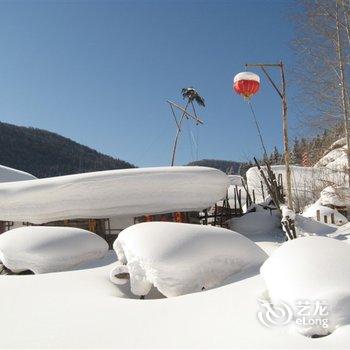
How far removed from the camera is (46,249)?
309 inches

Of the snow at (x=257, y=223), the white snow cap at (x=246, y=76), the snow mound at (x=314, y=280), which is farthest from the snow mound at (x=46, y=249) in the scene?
the snow at (x=257, y=223)

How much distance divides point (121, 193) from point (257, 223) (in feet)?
17.3

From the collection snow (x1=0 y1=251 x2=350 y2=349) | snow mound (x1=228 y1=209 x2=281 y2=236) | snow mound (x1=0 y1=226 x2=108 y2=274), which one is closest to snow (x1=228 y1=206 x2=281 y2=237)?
snow mound (x1=228 y1=209 x2=281 y2=236)

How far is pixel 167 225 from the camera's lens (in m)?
6.31

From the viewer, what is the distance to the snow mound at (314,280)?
9.97 ft

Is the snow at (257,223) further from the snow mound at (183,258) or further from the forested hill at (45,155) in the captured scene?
the forested hill at (45,155)

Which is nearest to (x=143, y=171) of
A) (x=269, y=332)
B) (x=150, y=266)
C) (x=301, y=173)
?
(x=150, y=266)

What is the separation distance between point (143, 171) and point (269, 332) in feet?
30.1

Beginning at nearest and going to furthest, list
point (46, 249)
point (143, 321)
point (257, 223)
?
point (143, 321)
point (46, 249)
point (257, 223)

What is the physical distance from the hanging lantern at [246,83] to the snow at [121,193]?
106 inches

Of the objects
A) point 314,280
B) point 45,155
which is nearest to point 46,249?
point 314,280

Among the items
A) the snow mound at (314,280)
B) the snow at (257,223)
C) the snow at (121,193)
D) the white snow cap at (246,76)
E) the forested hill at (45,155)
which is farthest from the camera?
the forested hill at (45,155)

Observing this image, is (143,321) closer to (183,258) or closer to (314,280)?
(183,258)

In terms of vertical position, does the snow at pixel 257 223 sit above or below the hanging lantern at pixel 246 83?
below
